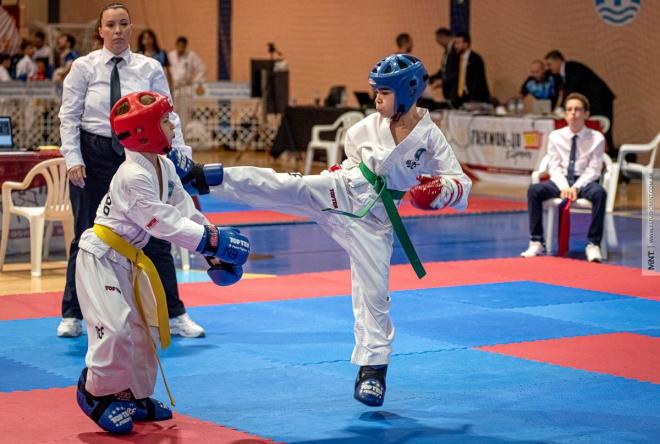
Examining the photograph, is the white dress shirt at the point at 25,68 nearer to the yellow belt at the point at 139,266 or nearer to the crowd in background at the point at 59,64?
the crowd in background at the point at 59,64

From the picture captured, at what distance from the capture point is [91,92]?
20.7 feet

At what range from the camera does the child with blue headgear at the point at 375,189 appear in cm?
491

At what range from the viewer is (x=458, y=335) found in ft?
21.6

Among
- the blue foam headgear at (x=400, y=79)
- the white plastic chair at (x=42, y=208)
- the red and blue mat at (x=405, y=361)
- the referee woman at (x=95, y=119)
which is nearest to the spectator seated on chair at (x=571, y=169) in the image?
the red and blue mat at (x=405, y=361)

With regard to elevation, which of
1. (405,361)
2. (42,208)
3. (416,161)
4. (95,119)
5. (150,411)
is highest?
(95,119)

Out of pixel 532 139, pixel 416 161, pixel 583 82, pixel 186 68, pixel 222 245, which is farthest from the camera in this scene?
pixel 186 68

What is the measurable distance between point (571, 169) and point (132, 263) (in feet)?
19.7

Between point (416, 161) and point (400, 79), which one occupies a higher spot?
point (400, 79)

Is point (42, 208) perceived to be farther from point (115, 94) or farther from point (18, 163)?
point (115, 94)

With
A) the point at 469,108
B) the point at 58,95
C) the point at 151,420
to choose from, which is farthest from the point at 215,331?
the point at 58,95

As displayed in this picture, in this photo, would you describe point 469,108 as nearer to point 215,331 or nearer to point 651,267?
point 651,267

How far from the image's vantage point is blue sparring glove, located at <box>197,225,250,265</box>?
14.3 ft

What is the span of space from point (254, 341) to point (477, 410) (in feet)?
5.82

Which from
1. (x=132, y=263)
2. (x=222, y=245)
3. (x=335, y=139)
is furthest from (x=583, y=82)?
(x=222, y=245)
